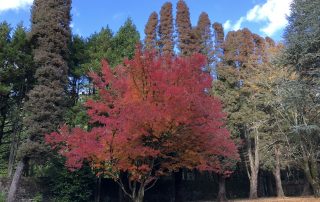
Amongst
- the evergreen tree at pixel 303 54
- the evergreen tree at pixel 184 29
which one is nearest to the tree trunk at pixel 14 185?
the evergreen tree at pixel 303 54

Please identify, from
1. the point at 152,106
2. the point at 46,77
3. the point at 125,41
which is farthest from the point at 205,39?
the point at 152,106

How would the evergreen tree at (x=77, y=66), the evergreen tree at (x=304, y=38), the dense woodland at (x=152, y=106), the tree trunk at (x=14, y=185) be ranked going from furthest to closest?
the evergreen tree at (x=77, y=66) < the tree trunk at (x=14, y=185) < the evergreen tree at (x=304, y=38) < the dense woodland at (x=152, y=106)

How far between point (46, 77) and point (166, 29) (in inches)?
492

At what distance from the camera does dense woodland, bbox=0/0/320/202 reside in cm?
1324

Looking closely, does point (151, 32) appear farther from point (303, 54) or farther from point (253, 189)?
point (253, 189)

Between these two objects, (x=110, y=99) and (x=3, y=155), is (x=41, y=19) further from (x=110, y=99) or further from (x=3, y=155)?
(x=3, y=155)

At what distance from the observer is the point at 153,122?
12352 mm

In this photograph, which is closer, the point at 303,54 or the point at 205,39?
the point at 303,54

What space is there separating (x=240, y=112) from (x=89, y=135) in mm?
17291

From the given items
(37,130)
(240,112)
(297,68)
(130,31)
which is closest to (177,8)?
(130,31)

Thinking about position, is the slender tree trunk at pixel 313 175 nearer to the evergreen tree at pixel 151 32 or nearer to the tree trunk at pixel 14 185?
the evergreen tree at pixel 151 32

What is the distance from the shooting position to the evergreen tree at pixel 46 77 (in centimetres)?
1855

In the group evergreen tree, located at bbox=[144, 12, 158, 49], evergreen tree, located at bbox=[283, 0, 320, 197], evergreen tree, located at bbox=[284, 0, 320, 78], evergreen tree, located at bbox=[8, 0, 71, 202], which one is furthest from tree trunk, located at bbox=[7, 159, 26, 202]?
evergreen tree, located at bbox=[284, 0, 320, 78]

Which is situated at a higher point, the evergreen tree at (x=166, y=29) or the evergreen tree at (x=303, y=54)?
the evergreen tree at (x=166, y=29)
